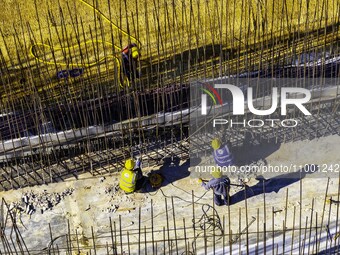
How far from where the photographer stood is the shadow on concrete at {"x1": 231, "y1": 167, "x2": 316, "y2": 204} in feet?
28.7

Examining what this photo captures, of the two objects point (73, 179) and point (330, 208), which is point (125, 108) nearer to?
point (73, 179)

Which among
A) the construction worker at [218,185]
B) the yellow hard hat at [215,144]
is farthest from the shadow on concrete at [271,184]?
the yellow hard hat at [215,144]

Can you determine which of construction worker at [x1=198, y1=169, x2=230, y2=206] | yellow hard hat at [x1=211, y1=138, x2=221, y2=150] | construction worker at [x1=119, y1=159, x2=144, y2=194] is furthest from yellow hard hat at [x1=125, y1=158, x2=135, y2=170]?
yellow hard hat at [x1=211, y1=138, x2=221, y2=150]

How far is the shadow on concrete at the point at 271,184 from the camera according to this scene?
876cm

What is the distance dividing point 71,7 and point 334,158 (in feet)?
18.7

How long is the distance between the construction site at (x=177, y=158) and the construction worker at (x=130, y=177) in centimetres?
6

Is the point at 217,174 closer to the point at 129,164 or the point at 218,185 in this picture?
the point at 218,185

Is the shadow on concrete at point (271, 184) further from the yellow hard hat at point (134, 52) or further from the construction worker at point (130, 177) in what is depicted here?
the yellow hard hat at point (134, 52)

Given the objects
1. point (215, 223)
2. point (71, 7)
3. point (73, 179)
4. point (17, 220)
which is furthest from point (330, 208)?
point (71, 7)

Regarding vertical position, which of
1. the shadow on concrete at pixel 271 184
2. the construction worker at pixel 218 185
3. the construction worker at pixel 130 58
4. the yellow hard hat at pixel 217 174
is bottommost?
the shadow on concrete at pixel 271 184

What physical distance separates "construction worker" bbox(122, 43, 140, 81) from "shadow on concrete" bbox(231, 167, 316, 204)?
2.57 meters

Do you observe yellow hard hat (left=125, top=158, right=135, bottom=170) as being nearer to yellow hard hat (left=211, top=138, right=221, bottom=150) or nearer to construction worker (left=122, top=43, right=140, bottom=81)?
yellow hard hat (left=211, top=138, right=221, bottom=150)

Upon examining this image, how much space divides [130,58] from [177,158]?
1.78 metres

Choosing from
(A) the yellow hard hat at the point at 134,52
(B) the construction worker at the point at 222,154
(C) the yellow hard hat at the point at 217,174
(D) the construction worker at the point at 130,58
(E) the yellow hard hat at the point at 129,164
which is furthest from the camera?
(A) the yellow hard hat at the point at 134,52
